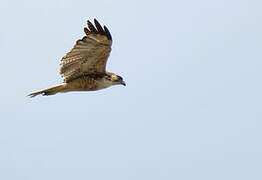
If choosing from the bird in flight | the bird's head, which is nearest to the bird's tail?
the bird in flight

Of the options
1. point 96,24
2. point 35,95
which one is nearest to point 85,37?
point 96,24

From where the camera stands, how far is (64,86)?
19328 millimetres

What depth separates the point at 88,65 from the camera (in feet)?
63.5

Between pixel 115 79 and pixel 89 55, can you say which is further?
pixel 115 79

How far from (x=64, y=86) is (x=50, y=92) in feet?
1.01

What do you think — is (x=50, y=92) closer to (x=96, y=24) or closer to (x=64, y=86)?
(x=64, y=86)

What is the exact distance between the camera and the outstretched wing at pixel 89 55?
1889 centimetres

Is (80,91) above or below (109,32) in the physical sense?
below

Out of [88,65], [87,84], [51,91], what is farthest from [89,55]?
[51,91]

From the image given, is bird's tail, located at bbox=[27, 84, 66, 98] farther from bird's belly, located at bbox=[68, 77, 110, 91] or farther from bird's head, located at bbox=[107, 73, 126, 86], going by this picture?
bird's head, located at bbox=[107, 73, 126, 86]

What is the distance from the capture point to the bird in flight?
1891cm

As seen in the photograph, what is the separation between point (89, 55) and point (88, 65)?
278 millimetres

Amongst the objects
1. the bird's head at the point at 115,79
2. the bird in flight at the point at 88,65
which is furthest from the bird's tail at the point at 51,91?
the bird's head at the point at 115,79

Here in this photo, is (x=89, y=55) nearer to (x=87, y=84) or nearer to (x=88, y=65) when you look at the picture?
(x=88, y=65)
